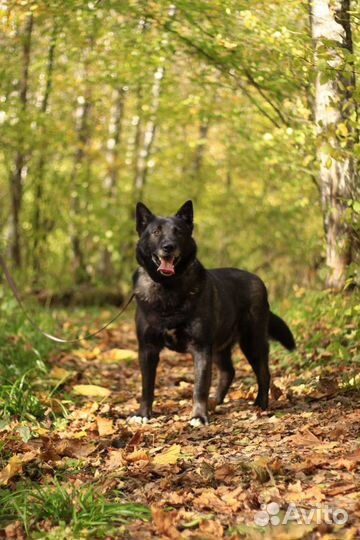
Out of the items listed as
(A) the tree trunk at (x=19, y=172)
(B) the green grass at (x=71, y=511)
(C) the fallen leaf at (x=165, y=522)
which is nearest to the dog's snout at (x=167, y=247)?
(B) the green grass at (x=71, y=511)

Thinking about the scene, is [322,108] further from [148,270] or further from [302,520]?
[302,520]

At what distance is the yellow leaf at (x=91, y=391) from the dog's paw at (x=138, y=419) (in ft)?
3.02

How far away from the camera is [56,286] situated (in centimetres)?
1353

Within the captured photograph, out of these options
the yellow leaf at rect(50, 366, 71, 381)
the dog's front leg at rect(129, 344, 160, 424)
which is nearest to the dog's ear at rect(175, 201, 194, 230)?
the dog's front leg at rect(129, 344, 160, 424)

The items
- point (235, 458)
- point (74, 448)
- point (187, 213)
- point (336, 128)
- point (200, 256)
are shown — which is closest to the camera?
point (235, 458)

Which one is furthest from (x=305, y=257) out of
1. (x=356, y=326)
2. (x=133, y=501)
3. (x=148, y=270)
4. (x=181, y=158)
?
(x=133, y=501)

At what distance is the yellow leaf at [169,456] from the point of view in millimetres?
4164

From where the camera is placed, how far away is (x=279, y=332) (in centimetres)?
639

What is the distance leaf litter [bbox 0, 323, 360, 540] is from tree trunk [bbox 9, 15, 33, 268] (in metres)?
6.36

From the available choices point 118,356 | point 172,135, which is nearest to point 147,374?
point 118,356

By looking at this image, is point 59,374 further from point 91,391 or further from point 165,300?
point 165,300

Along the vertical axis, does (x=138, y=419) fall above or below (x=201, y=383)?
below

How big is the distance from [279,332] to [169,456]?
97.1 inches

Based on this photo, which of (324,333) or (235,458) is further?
(324,333)
